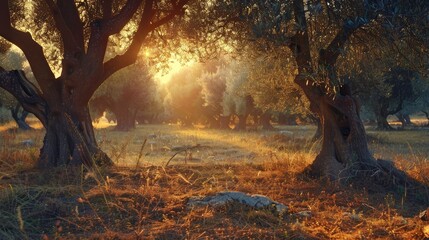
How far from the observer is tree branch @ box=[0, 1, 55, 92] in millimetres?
11766

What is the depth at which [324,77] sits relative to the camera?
10.2 m

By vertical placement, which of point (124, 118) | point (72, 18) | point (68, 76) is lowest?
point (124, 118)

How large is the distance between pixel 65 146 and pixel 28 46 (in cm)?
304

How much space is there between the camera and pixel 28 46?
39.9ft

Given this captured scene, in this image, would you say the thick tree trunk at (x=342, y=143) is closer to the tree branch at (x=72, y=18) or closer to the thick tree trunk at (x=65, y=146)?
the thick tree trunk at (x=65, y=146)

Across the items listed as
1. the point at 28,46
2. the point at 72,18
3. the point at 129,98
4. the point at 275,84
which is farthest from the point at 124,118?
the point at 28,46

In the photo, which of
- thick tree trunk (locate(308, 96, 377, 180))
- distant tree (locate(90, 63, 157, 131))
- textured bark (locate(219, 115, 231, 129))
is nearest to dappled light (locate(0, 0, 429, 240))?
thick tree trunk (locate(308, 96, 377, 180))

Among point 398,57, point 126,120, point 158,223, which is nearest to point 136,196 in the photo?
point 158,223

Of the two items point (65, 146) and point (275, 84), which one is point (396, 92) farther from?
point (65, 146)

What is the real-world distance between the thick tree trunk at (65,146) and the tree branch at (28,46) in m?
1.05

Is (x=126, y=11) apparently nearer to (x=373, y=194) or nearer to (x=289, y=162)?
(x=289, y=162)

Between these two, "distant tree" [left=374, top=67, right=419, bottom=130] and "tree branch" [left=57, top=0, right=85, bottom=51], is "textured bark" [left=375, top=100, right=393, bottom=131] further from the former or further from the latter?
"tree branch" [left=57, top=0, right=85, bottom=51]

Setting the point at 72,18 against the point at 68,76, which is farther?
the point at 72,18

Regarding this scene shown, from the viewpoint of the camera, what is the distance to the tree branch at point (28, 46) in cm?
1177
